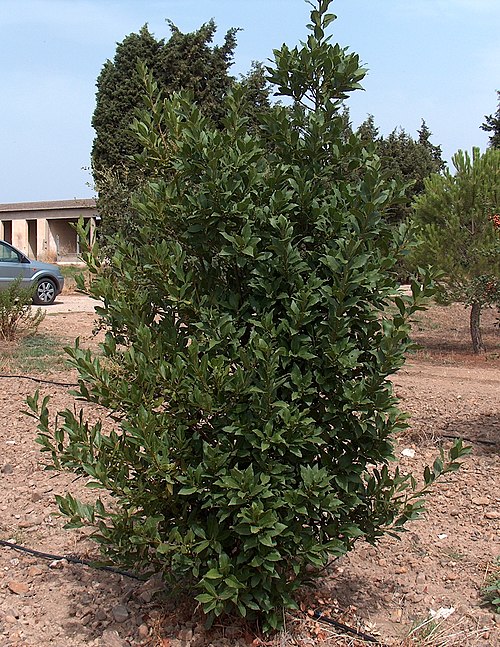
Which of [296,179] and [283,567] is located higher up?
[296,179]

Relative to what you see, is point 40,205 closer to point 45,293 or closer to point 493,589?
point 45,293

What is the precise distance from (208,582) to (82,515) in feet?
1.83

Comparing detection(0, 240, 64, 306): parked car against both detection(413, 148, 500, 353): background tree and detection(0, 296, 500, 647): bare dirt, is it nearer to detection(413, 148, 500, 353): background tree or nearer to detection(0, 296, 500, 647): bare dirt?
detection(413, 148, 500, 353): background tree

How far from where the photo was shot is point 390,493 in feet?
9.96

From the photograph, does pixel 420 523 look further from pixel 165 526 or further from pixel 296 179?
pixel 296 179

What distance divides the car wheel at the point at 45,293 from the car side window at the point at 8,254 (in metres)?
0.83

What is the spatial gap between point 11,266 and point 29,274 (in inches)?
18.1

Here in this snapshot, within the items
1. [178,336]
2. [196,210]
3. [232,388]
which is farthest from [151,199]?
[232,388]

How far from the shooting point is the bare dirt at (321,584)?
3.21 m

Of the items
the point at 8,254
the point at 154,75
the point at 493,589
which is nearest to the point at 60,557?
the point at 493,589

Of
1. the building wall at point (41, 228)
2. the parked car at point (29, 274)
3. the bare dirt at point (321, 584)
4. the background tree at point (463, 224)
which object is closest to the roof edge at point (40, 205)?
the building wall at point (41, 228)

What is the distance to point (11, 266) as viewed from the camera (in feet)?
53.0

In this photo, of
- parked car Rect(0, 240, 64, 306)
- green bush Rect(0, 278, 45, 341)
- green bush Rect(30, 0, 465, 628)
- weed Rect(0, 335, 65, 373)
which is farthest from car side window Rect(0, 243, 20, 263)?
green bush Rect(30, 0, 465, 628)

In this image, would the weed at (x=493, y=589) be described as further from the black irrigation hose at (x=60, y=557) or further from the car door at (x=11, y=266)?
the car door at (x=11, y=266)
